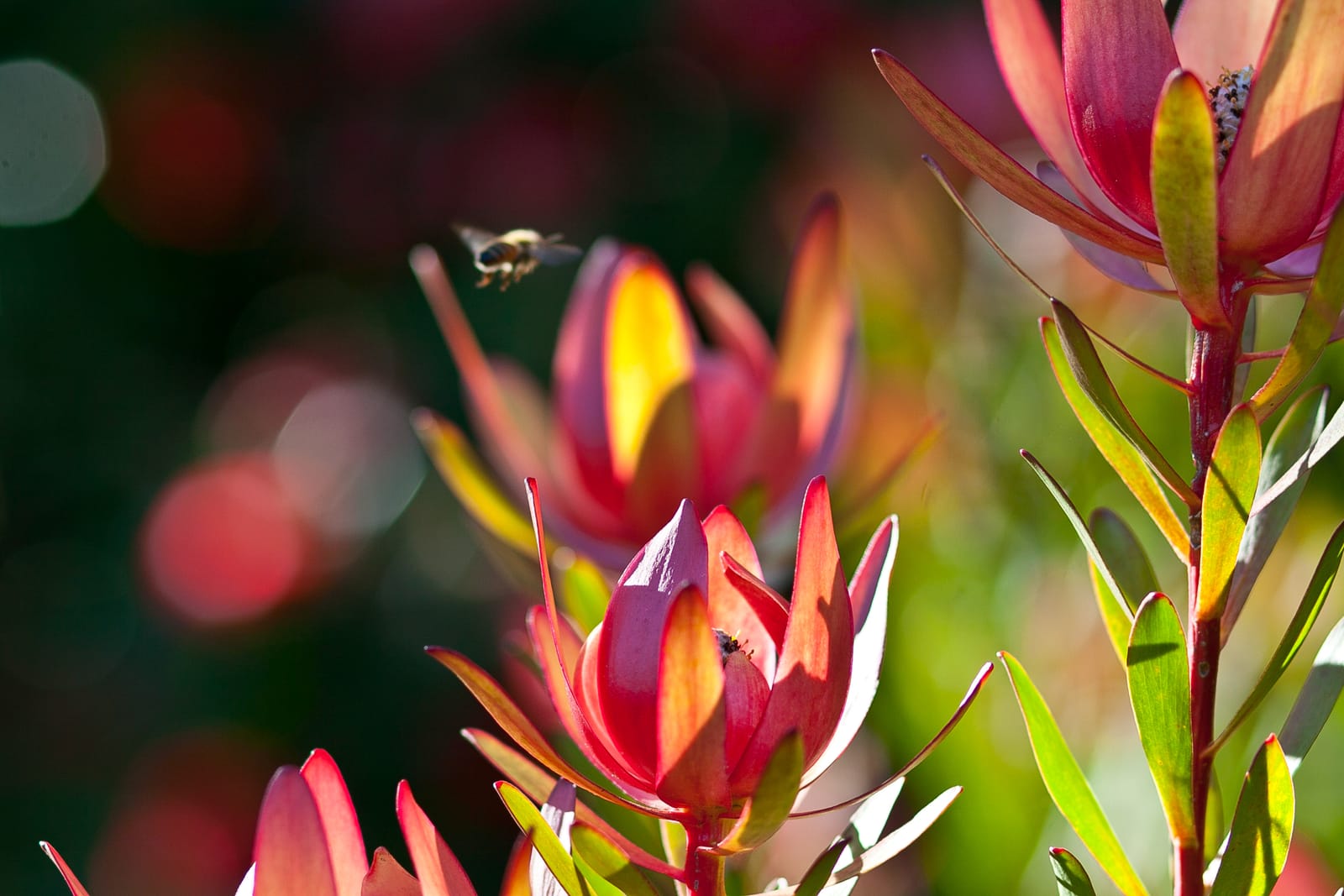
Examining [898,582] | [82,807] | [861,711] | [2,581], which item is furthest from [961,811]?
[2,581]

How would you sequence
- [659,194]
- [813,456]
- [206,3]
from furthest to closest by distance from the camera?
1. [659,194]
2. [206,3]
3. [813,456]

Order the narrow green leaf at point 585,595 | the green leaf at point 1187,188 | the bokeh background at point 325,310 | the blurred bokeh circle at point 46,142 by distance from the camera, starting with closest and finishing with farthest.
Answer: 1. the green leaf at point 1187,188
2. the narrow green leaf at point 585,595
3. the bokeh background at point 325,310
4. the blurred bokeh circle at point 46,142

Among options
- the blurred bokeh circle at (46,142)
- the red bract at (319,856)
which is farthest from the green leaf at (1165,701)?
the blurred bokeh circle at (46,142)

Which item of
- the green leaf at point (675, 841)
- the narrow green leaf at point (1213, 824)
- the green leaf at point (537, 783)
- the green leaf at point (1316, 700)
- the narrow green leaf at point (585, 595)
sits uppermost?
the green leaf at point (1316, 700)

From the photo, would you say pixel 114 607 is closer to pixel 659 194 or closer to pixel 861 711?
pixel 659 194

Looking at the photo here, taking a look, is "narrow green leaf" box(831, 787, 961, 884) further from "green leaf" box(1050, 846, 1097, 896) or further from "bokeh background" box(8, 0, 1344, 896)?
"bokeh background" box(8, 0, 1344, 896)

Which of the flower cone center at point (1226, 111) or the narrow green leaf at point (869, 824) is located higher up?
the flower cone center at point (1226, 111)

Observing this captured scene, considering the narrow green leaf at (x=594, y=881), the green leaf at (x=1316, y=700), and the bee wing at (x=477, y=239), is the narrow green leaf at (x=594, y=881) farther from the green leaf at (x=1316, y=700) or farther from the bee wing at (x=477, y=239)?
the bee wing at (x=477, y=239)

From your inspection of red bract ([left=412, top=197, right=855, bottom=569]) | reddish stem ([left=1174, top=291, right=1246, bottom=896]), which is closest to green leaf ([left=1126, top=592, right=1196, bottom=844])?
reddish stem ([left=1174, top=291, right=1246, bottom=896])
